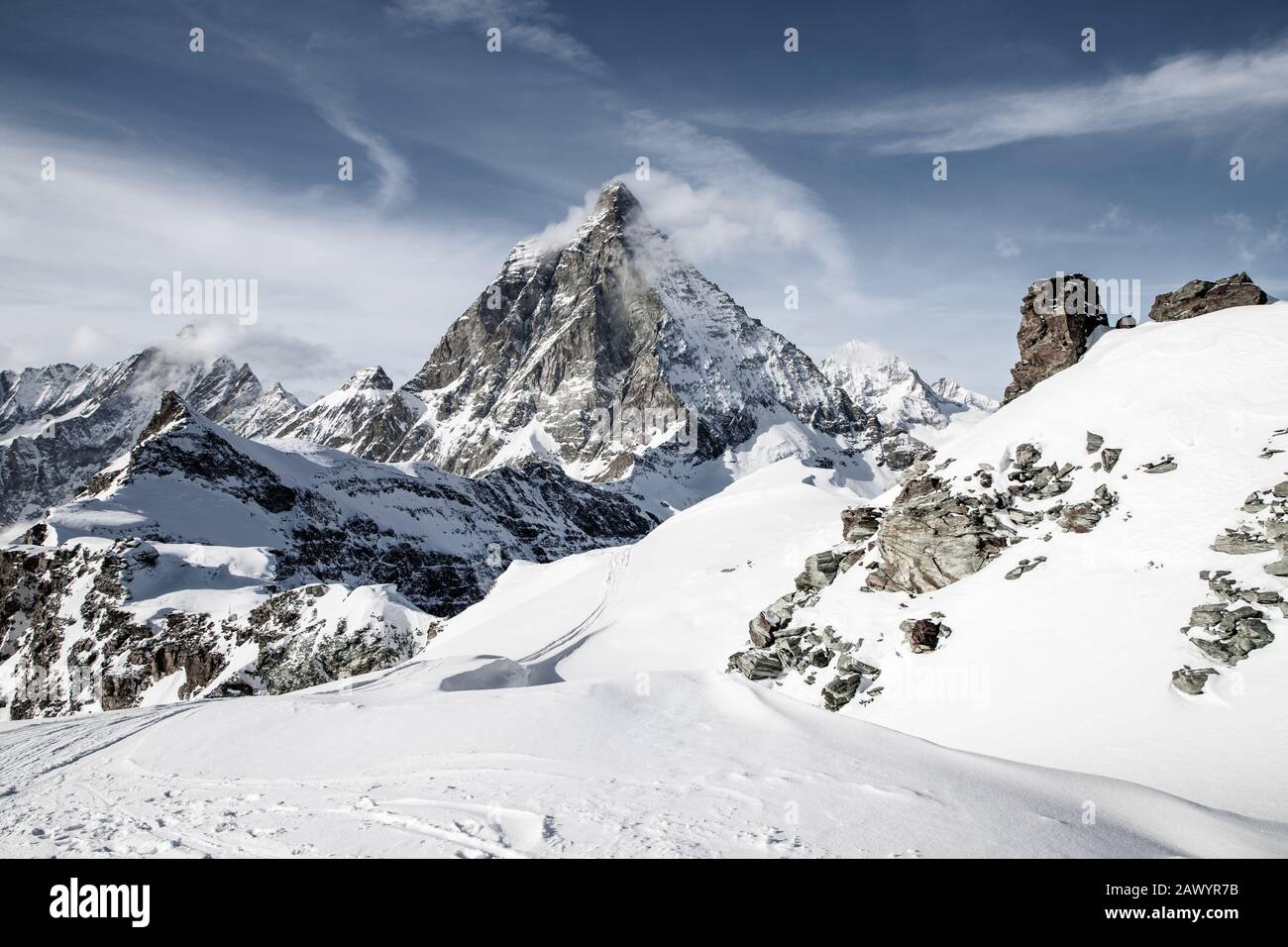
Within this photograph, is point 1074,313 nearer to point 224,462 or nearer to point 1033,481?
point 1033,481

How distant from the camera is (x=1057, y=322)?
29.0m

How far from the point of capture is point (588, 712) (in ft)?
43.8

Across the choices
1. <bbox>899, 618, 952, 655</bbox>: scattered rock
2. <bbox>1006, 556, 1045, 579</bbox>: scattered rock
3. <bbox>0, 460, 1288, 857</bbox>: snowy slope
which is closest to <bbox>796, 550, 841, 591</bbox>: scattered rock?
<bbox>899, 618, 952, 655</bbox>: scattered rock

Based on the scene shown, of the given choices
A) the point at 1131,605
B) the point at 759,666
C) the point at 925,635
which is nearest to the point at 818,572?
the point at 759,666

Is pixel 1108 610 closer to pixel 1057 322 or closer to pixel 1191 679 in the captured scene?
pixel 1191 679

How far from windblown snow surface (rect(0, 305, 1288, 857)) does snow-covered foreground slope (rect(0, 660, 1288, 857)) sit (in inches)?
2.1

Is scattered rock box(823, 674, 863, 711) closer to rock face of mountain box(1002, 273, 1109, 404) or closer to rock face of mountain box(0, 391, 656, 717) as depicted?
rock face of mountain box(1002, 273, 1109, 404)

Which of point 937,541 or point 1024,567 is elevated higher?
point 937,541

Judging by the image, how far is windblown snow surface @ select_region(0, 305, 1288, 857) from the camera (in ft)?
Answer: 26.3
